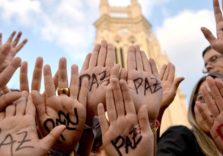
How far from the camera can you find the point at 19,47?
2.38 meters

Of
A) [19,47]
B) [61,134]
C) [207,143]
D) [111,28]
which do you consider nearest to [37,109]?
[61,134]

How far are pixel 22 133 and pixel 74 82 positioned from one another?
0.89 ft

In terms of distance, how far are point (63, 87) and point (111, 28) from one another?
2211 centimetres

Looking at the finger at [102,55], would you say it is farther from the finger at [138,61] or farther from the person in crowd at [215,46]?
the person in crowd at [215,46]

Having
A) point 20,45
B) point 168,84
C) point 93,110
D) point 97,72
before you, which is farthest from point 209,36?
point 20,45

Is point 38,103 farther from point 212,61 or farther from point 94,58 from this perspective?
point 212,61

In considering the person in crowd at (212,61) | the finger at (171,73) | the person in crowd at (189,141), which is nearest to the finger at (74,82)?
the person in crowd at (189,141)

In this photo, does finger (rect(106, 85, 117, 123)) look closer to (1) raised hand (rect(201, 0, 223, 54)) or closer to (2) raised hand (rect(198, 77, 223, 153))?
(2) raised hand (rect(198, 77, 223, 153))

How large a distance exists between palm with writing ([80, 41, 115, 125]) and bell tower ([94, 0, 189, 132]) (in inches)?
745

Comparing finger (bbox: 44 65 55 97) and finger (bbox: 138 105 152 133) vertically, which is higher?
finger (bbox: 44 65 55 97)

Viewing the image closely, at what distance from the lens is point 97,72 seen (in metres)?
1.29

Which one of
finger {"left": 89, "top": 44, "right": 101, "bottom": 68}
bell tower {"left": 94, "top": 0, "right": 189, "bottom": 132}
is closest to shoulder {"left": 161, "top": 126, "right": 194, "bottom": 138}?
finger {"left": 89, "top": 44, "right": 101, "bottom": 68}

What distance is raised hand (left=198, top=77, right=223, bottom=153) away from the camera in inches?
49.9

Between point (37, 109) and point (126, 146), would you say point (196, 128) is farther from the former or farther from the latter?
point (37, 109)
